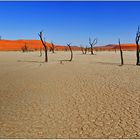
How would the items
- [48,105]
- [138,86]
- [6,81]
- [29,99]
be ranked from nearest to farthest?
[48,105]
[29,99]
[138,86]
[6,81]

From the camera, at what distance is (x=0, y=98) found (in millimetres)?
9977

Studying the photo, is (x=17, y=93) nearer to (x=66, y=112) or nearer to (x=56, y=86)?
(x=56, y=86)

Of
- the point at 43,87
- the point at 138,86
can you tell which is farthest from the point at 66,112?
the point at 138,86

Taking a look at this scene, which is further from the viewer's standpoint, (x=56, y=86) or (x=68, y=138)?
(x=56, y=86)

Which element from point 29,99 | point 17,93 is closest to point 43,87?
point 17,93

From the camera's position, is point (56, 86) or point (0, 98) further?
point (56, 86)

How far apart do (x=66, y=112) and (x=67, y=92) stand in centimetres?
300

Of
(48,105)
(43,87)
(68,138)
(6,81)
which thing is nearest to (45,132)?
(68,138)

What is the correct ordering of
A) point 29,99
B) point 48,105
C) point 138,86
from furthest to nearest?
point 138,86 < point 29,99 < point 48,105

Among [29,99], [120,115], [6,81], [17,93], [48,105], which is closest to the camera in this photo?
[120,115]

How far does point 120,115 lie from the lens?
771cm

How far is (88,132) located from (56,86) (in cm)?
628

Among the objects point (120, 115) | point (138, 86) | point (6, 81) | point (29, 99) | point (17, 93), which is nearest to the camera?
point (120, 115)

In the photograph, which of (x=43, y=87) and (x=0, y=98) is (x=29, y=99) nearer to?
(x=0, y=98)
